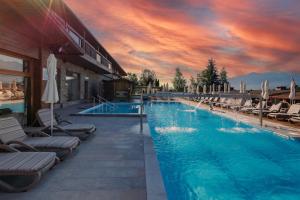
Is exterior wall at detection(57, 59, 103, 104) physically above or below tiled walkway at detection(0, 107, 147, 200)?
above

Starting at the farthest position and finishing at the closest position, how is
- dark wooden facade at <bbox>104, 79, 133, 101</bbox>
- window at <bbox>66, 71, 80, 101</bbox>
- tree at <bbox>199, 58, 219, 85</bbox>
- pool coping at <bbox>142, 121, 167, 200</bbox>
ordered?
tree at <bbox>199, 58, 219, 85</bbox>
dark wooden facade at <bbox>104, 79, 133, 101</bbox>
window at <bbox>66, 71, 80, 101</bbox>
pool coping at <bbox>142, 121, 167, 200</bbox>

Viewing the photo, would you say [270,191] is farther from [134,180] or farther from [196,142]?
[196,142]

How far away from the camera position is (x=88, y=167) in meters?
5.04

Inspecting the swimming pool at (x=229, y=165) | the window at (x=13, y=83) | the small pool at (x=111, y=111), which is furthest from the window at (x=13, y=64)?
the swimming pool at (x=229, y=165)

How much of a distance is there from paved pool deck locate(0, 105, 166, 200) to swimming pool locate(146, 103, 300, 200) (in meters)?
1.00

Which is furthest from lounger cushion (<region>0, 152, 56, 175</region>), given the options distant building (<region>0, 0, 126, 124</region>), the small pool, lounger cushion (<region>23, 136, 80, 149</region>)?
the small pool

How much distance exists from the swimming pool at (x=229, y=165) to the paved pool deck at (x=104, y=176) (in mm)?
996

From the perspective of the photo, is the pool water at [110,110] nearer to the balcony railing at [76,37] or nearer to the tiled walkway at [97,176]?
the balcony railing at [76,37]

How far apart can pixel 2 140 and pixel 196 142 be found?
22.6 feet

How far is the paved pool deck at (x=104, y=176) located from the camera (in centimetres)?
375

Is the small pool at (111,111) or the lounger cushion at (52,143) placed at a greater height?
the lounger cushion at (52,143)

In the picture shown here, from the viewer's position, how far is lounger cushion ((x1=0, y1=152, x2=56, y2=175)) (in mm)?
3795

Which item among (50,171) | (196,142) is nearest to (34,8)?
(50,171)

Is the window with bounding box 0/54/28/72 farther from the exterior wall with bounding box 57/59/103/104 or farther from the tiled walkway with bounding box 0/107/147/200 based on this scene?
A: the exterior wall with bounding box 57/59/103/104
